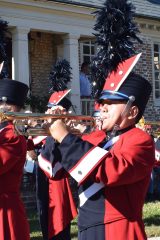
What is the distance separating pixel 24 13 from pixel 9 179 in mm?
9892

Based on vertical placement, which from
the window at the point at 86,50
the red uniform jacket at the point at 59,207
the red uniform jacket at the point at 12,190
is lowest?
the red uniform jacket at the point at 59,207

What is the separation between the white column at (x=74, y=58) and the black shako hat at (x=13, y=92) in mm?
9466

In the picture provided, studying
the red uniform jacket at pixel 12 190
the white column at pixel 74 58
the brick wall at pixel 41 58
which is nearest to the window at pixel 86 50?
the brick wall at pixel 41 58

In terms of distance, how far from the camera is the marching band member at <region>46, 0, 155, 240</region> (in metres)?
3.26

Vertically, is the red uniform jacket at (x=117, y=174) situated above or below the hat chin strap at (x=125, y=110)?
below

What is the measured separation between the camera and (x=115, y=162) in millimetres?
3271

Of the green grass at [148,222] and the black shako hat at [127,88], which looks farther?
the green grass at [148,222]

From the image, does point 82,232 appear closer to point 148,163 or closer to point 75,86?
point 148,163

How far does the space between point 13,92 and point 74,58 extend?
9.81m

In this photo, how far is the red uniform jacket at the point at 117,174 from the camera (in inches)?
128

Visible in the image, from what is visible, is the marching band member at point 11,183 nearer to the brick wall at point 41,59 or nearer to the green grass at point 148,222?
A: the green grass at point 148,222

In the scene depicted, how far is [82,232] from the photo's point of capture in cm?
365

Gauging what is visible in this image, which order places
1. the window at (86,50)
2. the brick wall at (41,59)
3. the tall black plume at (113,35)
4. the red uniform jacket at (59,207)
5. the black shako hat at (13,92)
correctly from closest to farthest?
the tall black plume at (113,35) → the black shako hat at (13,92) → the red uniform jacket at (59,207) → the brick wall at (41,59) → the window at (86,50)

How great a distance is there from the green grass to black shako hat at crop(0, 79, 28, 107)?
10.6ft
